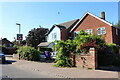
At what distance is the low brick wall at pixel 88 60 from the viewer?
1184 centimetres

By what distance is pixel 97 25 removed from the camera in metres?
26.2

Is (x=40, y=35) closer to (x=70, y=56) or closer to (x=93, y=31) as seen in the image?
(x=93, y=31)

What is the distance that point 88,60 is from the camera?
40.4 ft

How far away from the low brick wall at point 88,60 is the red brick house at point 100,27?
42.4ft

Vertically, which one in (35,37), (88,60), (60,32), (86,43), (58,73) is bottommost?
(58,73)

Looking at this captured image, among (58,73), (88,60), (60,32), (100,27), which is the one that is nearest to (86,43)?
(88,60)

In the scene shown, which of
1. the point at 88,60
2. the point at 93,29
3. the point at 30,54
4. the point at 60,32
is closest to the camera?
the point at 88,60

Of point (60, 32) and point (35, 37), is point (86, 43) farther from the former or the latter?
point (35, 37)

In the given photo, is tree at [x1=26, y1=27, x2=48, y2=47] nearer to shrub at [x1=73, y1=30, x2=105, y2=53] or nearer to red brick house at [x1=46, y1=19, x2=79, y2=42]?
red brick house at [x1=46, y1=19, x2=79, y2=42]

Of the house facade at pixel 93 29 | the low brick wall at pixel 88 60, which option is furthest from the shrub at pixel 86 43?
the house facade at pixel 93 29

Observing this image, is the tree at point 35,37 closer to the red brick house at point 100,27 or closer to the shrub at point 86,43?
the red brick house at point 100,27

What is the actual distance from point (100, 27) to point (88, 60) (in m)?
14.7

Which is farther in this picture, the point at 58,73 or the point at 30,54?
the point at 30,54

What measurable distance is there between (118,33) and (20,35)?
17.5 metres
